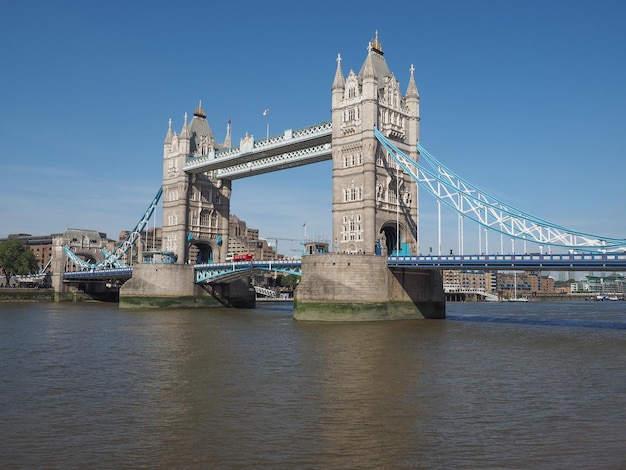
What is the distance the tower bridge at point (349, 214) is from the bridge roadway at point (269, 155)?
14cm

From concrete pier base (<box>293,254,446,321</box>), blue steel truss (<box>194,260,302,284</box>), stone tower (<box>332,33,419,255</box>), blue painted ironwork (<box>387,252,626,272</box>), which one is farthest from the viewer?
blue steel truss (<box>194,260,302,284</box>)

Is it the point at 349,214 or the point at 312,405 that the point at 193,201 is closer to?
the point at 349,214

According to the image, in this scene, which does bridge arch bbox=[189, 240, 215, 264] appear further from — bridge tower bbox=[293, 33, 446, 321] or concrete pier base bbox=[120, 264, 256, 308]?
bridge tower bbox=[293, 33, 446, 321]

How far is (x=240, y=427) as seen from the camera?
13.5 meters

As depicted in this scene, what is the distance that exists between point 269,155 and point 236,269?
12759mm

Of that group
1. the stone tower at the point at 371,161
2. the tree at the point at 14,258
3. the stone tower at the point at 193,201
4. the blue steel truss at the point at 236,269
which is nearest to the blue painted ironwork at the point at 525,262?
the stone tower at the point at 371,161

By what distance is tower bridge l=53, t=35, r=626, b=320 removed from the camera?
4366cm

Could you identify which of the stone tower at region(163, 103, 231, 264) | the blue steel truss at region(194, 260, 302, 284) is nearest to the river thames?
the blue steel truss at region(194, 260, 302, 284)

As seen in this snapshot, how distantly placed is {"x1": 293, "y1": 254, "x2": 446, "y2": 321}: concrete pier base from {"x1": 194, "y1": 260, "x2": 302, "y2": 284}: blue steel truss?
6.77 m

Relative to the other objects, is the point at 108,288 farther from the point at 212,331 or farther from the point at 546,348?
the point at 546,348

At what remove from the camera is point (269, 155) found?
6278 centimetres

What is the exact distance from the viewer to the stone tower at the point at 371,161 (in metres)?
50.6

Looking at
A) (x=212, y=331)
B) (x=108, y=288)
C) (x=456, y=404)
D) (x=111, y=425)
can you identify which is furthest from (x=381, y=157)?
(x=108, y=288)

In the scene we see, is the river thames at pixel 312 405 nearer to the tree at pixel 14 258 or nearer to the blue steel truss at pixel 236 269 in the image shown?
the blue steel truss at pixel 236 269
